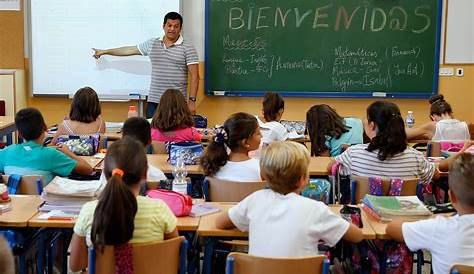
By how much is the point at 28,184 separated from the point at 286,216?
1.72 m

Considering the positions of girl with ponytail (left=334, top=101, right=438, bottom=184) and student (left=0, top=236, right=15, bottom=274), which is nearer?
student (left=0, top=236, right=15, bottom=274)

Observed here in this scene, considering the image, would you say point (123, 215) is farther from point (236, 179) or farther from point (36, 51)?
point (36, 51)

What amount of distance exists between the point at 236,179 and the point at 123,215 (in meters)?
1.30

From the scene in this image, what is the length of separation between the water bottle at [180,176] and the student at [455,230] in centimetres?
144

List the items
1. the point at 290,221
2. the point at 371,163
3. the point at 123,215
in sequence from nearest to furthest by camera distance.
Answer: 1. the point at 123,215
2. the point at 290,221
3. the point at 371,163

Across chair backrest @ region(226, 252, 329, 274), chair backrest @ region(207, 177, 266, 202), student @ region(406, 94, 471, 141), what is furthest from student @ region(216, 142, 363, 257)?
student @ region(406, 94, 471, 141)

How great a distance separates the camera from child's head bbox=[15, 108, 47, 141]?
147 inches

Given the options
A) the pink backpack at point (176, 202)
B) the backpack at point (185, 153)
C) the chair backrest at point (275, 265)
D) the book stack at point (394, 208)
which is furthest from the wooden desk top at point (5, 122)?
the chair backrest at point (275, 265)

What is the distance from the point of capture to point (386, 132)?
3.78m

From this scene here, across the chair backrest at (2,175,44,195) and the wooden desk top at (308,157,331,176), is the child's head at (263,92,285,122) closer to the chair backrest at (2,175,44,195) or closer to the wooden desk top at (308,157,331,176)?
the wooden desk top at (308,157,331,176)

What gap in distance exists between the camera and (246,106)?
24.4 ft

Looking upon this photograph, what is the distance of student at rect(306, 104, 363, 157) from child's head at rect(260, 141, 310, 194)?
7.86 ft

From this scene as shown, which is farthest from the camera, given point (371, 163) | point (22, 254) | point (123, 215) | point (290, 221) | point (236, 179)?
point (371, 163)

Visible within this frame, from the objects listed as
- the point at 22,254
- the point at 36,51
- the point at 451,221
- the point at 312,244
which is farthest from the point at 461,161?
the point at 36,51
